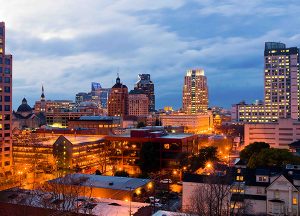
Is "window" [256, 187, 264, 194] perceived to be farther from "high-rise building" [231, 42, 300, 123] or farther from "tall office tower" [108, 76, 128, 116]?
"tall office tower" [108, 76, 128, 116]

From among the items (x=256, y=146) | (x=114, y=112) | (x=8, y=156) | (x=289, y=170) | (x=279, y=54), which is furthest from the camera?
(x=114, y=112)

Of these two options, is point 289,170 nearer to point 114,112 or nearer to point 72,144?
point 72,144

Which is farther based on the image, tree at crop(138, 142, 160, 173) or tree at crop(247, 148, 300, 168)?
tree at crop(138, 142, 160, 173)

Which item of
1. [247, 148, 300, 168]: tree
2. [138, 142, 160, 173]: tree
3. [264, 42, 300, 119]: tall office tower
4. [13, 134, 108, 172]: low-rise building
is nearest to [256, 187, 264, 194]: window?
[247, 148, 300, 168]: tree

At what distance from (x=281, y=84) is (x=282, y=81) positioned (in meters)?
1.28

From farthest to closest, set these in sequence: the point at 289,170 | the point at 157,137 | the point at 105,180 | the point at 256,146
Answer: the point at 157,137 < the point at 256,146 < the point at 105,180 < the point at 289,170

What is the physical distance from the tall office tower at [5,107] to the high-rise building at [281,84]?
343 feet

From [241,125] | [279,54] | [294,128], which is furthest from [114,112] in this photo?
[294,128]

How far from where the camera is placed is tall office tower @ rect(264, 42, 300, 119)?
133 m

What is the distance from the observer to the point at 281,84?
136 m

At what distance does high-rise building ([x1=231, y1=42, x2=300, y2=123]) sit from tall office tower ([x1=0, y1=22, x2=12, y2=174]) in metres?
105

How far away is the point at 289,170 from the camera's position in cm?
3641

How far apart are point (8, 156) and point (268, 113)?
107 m

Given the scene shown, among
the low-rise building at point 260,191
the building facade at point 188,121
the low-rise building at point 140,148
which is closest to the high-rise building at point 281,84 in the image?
the building facade at point 188,121
